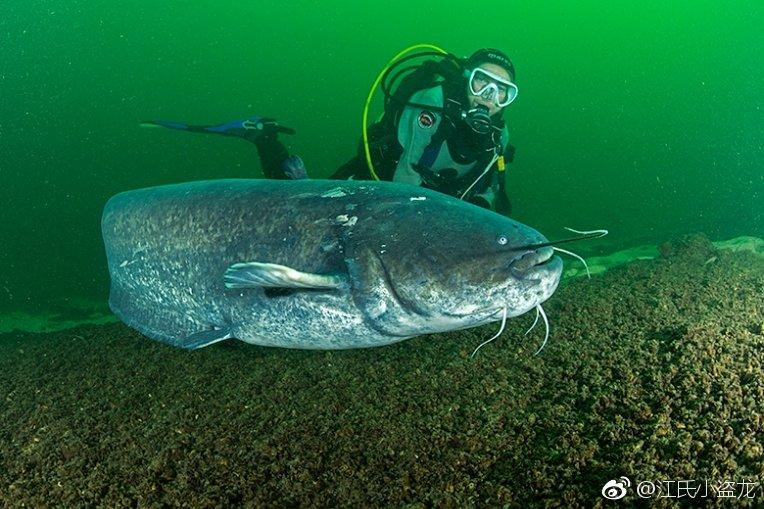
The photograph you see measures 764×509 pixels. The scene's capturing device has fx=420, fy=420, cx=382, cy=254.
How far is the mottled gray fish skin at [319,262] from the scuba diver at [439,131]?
2.58 metres

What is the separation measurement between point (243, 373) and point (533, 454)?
2.08 meters

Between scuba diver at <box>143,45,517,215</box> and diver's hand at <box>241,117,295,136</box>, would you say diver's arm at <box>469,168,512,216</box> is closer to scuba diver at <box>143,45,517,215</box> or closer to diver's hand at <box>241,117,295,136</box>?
scuba diver at <box>143,45,517,215</box>

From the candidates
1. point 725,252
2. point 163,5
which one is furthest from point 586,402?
point 163,5

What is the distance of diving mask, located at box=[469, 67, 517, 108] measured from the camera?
600 cm

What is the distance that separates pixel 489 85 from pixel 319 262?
14.9 ft

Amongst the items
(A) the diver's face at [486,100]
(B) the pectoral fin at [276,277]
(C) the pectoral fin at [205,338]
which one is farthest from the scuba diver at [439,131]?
(B) the pectoral fin at [276,277]

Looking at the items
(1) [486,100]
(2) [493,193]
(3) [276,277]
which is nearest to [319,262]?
(3) [276,277]

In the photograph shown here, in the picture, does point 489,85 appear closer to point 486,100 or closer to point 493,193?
point 486,100

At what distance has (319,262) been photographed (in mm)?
2736

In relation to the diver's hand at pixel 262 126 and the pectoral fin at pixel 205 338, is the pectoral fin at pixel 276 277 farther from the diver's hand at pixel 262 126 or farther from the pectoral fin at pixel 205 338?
the diver's hand at pixel 262 126

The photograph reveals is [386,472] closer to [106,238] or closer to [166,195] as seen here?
[166,195]

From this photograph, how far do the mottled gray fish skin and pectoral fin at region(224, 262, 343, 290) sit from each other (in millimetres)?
12

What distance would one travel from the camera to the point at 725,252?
18.5ft

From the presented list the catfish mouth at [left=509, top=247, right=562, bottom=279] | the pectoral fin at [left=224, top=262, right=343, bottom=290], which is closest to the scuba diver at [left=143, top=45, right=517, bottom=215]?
the catfish mouth at [left=509, top=247, right=562, bottom=279]
